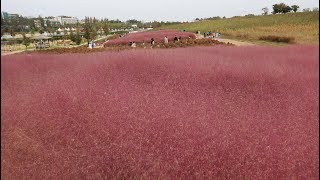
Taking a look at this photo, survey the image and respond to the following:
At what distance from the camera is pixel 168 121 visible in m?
2.57

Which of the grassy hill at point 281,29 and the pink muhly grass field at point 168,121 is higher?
the grassy hill at point 281,29

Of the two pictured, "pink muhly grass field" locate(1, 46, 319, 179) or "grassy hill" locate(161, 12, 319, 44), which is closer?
"pink muhly grass field" locate(1, 46, 319, 179)

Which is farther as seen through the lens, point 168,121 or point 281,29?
point 281,29

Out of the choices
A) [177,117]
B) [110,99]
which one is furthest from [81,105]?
[177,117]

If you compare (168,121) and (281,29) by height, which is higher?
(281,29)

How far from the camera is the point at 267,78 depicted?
3.34 meters

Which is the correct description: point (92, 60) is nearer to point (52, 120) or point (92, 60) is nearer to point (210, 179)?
point (52, 120)

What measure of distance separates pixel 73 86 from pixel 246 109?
1964 millimetres

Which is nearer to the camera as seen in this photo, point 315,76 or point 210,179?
point 210,179

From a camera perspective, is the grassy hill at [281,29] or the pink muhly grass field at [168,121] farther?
the grassy hill at [281,29]

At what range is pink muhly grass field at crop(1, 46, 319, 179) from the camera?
231cm

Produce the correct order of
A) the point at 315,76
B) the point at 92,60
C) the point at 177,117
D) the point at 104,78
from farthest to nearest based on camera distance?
1. the point at 92,60
2. the point at 104,78
3. the point at 177,117
4. the point at 315,76

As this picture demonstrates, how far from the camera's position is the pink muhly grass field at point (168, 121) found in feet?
7.57

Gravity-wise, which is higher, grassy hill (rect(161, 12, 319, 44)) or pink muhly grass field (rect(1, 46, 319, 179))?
grassy hill (rect(161, 12, 319, 44))
